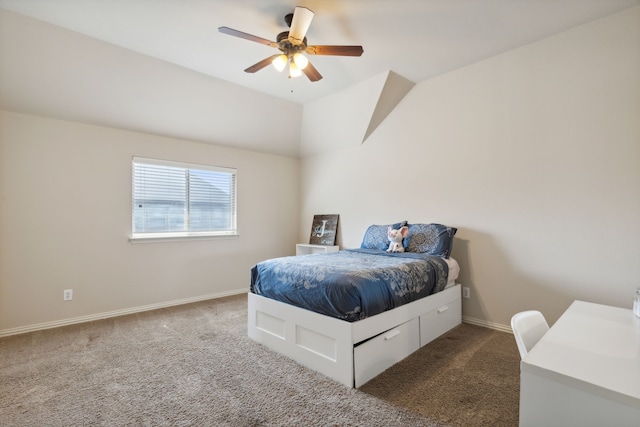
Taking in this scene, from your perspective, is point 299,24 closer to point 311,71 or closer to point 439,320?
point 311,71

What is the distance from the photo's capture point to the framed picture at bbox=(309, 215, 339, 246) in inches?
182

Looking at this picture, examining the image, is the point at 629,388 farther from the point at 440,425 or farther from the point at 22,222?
the point at 22,222

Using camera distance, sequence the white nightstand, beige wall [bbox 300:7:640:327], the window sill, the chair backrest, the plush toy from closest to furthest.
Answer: the chair backrest → beige wall [bbox 300:7:640:327] → the plush toy → the window sill → the white nightstand

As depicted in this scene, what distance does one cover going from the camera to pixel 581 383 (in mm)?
841

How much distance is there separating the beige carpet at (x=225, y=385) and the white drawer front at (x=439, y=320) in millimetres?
85

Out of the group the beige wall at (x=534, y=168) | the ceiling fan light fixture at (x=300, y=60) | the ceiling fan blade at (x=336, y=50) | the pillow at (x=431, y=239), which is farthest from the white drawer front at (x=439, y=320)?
the ceiling fan light fixture at (x=300, y=60)

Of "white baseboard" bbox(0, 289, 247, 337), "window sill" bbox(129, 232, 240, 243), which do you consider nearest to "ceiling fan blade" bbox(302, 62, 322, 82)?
"window sill" bbox(129, 232, 240, 243)

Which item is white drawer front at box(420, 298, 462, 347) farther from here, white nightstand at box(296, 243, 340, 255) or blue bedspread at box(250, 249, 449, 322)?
white nightstand at box(296, 243, 340, 255)

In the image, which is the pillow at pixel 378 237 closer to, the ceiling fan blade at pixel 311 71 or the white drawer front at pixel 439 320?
the white drawer front at pixel 439 320

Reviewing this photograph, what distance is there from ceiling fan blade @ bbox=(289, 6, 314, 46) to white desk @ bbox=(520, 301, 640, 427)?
2.25 m

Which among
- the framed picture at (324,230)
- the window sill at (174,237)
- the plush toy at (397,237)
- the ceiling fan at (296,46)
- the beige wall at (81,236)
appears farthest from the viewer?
the framed picture at (324,230)

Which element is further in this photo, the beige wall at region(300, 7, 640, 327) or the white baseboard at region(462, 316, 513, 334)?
the white baseboard at region(462, 316, 513, 334)

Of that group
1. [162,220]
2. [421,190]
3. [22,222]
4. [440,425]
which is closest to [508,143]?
[421,190]

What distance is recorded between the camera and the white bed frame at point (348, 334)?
2.03 m
